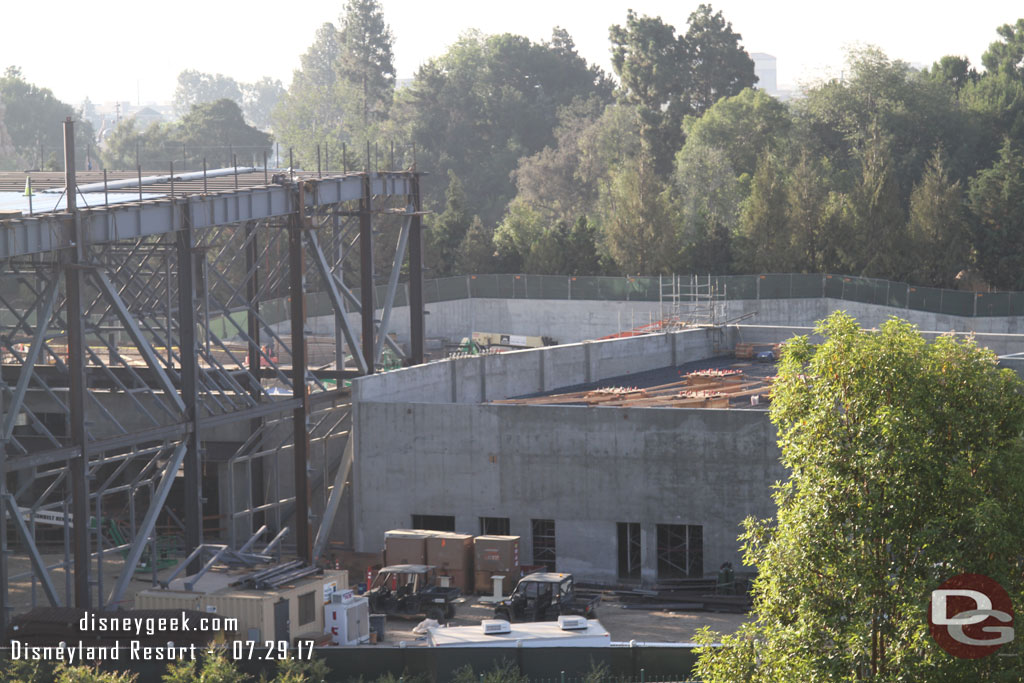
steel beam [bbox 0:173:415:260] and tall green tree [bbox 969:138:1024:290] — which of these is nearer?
steel beam [bbox 0:173:415:260]

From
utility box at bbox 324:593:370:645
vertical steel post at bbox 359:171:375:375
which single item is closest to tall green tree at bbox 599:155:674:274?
vertical steel post at bbox 359:171:375:375

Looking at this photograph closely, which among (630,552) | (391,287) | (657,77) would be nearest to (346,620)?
(630,552)

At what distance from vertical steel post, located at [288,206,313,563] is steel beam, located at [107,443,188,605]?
520 centimetres

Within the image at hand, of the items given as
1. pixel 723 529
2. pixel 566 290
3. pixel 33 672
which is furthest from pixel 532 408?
pixel 566 290

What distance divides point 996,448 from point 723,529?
2139cm

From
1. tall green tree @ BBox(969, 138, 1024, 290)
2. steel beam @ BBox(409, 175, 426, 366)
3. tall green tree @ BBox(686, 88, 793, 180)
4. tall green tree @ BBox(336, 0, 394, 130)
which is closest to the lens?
steel beam @ BBox(409, 175, 426, 366)

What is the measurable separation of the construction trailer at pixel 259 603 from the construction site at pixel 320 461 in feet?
0.17

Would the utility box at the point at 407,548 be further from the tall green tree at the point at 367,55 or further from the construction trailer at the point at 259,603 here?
the tall green tree at the point at 367,55

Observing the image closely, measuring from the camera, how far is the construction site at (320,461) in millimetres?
33062

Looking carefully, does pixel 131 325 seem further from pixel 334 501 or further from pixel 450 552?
pixel 450 552

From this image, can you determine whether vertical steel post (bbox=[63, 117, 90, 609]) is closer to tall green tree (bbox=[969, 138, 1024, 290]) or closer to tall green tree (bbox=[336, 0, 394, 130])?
tall green tree (bbox=[969, 138, 1024, 290])

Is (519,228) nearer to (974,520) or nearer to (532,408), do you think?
(532,408)

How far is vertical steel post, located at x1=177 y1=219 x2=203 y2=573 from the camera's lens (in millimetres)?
36750

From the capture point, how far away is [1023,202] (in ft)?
282
